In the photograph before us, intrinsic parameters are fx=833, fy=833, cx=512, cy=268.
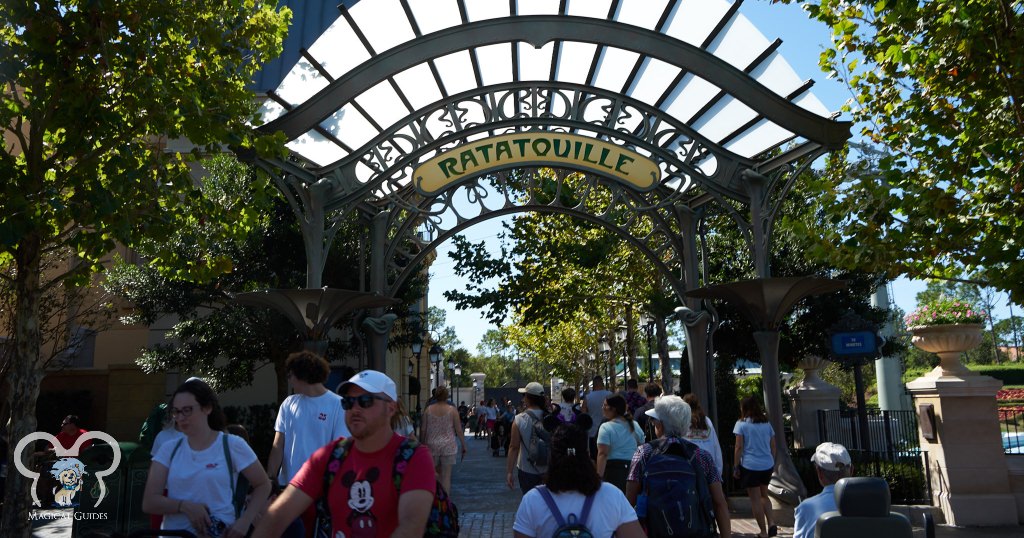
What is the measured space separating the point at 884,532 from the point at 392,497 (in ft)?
7.58

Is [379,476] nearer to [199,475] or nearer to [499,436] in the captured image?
[199,475]

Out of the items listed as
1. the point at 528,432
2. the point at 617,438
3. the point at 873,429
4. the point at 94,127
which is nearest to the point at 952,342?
the point at 873,429

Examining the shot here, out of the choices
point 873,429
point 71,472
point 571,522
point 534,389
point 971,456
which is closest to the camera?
point 571,522

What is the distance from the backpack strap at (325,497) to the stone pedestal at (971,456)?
9403mm

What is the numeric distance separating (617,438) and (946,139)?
6.51 meters

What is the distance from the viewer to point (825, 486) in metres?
4.63

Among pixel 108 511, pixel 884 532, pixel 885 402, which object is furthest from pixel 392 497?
pixel 885 402

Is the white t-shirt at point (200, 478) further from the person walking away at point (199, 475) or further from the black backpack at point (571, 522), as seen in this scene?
the black backpack at point (571, 522)

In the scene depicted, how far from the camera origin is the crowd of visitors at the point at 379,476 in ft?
10.6

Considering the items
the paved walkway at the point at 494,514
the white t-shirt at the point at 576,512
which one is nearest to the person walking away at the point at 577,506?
the white t-shirt at the point at 576,512

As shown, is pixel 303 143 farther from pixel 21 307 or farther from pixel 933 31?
pixel 933 31

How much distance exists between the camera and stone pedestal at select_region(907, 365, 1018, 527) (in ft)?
33.4

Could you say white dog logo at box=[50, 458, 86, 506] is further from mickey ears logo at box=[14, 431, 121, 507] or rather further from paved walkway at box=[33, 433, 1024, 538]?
paved walkway at box=[33, 433, 1024, 538]

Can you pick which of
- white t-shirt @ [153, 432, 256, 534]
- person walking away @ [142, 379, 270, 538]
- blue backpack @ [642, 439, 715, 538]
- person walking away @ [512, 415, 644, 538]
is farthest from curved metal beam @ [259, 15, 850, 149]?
person walking away @ [512, 415, 644, 538]
